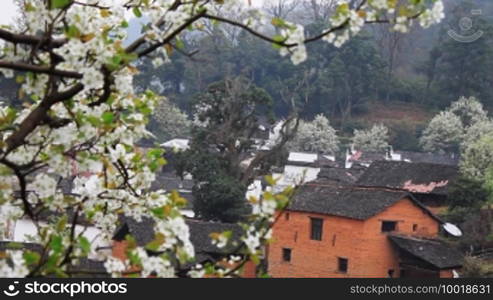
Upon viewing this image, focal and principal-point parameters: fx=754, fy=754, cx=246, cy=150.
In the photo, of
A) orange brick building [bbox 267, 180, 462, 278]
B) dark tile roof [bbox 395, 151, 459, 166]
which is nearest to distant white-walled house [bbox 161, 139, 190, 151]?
orange brick building [bbox 267, 180, 462, 278]

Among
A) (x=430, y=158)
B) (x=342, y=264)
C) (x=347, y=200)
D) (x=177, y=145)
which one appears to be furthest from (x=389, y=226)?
(x=430, y=158)

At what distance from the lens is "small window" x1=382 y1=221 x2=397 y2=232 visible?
27.4 meters

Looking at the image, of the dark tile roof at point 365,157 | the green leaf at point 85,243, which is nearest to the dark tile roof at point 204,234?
the green leaf at point 85,243

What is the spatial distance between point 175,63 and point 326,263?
46.0m

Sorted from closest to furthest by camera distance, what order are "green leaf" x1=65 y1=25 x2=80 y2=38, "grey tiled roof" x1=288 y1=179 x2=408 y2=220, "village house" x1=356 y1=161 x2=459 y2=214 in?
"green leaf" x1=65 y1=25 x2=80 y2=38
"grey tiled roof" x1=288 y1=179 x2=408 y2=220
"village house" x1=356 y1=161 x2=459 y2=214

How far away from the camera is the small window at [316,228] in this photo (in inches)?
1097

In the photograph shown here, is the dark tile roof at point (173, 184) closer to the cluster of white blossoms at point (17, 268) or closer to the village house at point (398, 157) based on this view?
the village house at point (398, 157)

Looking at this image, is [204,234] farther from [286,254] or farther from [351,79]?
[351,79]

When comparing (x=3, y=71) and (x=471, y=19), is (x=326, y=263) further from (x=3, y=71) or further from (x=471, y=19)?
(x=471, y=19)

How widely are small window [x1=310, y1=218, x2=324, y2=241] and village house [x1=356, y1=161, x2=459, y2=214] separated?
320 inches

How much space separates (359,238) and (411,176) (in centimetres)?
1225

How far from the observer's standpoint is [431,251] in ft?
86.6

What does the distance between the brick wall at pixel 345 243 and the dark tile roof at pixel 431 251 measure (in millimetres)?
616

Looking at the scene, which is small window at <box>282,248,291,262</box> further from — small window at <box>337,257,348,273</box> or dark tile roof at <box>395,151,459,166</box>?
dark tile roof at <box>395,151,459,166</box>
